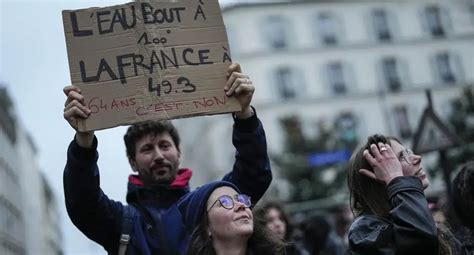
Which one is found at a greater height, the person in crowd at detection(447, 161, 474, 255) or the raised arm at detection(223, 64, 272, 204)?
the raised arm at detection(223, 64, 272, 204)

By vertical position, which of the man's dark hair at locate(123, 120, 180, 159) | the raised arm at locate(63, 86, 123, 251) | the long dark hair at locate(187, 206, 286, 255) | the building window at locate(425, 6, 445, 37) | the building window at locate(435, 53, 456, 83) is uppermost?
the building window at locate(425, 6, 445, 37)

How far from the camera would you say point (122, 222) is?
136 inches

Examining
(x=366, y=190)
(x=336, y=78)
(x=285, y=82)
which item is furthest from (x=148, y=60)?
(x=336, y=78)

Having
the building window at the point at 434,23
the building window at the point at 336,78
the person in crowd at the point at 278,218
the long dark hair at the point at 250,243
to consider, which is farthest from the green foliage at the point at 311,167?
the long dark hair at the point at 250,243

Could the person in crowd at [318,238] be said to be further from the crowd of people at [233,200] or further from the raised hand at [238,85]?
the raised hand at [238,85]

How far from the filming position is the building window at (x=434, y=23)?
3941 centimetres

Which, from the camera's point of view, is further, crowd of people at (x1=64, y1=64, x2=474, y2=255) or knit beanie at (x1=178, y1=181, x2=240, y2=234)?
knit beanie at (x1=178, y1=181, x2=240, y2=234)

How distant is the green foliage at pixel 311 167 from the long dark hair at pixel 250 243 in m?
26.0

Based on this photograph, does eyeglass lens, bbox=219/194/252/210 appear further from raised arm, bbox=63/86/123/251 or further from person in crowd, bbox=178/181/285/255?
raised arm, bbox=63/86/123/251

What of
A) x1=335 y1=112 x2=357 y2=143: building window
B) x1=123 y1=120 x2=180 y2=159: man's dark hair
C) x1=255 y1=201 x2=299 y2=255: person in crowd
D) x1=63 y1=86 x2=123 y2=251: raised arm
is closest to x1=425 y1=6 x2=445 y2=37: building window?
x1=335 y1=112 x2=357 y2=143: building window

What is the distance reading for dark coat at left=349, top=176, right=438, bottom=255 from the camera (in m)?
2.63

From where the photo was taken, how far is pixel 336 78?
123ft

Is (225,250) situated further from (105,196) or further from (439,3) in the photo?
(439,3)

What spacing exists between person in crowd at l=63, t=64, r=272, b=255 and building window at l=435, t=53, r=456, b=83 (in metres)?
36.9
